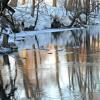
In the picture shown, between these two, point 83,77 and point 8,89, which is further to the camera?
point 83,77

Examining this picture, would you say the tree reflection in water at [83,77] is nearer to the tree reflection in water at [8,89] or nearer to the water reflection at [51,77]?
the water reflection at [51,77]

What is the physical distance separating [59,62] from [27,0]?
39.8 metres

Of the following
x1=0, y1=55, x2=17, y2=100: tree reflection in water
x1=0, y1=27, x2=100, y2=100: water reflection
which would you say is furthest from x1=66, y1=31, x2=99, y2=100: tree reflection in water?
x1=0, y1=55, x2=17, y2=100: tree reflection in water

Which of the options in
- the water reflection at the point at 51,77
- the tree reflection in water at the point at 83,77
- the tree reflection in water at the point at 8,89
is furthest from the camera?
the tree reflection in water at the point at 83,77

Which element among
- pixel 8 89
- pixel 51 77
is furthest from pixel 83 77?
pixel 8 89

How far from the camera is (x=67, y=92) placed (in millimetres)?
9227

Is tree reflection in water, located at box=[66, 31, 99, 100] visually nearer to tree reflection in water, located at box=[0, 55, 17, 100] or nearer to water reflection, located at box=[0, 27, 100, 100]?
water reflection, located at box=[0, 27, 100, 100]

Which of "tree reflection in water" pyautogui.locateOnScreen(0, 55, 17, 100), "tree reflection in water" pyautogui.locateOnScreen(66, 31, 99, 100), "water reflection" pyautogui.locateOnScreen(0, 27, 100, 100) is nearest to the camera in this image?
"tree reflection in water" pyautogui.locateOnScreen(0, 55, 17, 100)

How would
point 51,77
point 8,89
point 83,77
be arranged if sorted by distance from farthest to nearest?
point 51,77 < point 83,77 < point 8,89

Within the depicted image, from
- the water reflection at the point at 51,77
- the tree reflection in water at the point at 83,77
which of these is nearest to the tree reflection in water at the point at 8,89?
the water reflection at the point at 51,77

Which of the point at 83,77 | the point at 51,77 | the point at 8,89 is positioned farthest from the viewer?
the point at 51,77

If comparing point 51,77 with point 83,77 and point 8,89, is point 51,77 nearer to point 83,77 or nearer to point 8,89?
point 83,77

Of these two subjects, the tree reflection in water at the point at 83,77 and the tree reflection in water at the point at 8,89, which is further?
the tree reflection in water at the point at 83,77

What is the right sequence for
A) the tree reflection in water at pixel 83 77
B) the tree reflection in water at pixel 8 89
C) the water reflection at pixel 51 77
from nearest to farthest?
the tree reflection in water at pixel 8 89
the water reflection at pixel 51 77
the tree reflection in water at pixel 83 77
